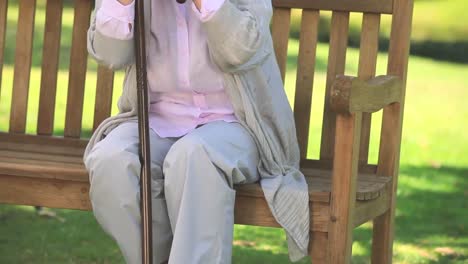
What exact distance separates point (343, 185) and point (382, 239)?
2.24 ft

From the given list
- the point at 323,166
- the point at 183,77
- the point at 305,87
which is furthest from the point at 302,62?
the point at 183,77

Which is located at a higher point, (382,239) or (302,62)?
(302,62)

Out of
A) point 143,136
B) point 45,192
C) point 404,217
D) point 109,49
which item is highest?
point 109,49

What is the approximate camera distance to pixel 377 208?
397 cm

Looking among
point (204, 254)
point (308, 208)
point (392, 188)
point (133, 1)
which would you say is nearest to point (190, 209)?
point (204, 254)

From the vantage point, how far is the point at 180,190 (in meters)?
3.54

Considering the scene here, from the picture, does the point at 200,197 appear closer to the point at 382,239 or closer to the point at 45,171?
the point at 45,171

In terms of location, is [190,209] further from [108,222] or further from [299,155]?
[299,155]

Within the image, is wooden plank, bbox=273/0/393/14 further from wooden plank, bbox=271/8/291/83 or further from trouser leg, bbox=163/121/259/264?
trouser leg, bbox=163/121/259/264

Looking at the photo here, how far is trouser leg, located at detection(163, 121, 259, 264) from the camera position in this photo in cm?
349

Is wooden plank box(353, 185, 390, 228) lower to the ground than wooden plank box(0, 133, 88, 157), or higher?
lower

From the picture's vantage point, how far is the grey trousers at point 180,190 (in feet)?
11.5

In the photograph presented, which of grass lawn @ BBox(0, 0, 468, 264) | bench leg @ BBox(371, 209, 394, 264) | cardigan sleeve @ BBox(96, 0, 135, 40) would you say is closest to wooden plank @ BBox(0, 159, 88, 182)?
cardigan sleeve @ BBox(96, 0, 135, 40)

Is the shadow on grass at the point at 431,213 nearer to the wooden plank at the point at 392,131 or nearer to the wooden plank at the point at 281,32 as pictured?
the wooden plank at the point at 392,131
